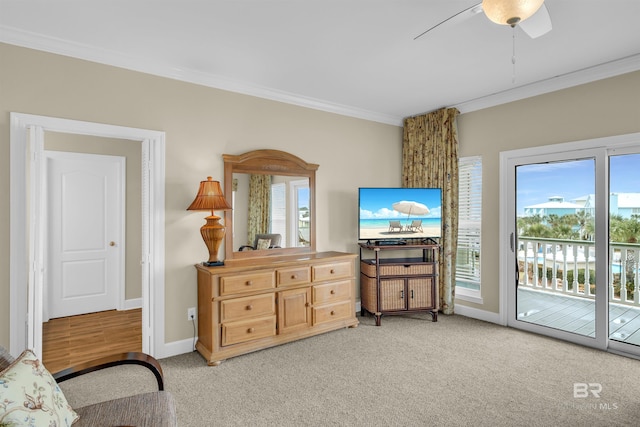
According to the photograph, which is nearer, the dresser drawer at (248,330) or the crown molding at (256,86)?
the crown molding at (256,86)

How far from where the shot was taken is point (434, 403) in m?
2.42

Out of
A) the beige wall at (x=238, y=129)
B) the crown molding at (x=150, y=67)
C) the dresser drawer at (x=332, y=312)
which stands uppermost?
the crown molding at (x=150, y=67)

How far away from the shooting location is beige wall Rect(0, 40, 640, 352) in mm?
2705

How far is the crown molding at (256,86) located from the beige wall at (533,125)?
0.07 m

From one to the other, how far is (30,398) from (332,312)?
2765mm

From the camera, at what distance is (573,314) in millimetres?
3588

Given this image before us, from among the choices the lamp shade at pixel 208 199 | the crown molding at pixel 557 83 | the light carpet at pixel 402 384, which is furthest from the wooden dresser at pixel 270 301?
the crown molding at pixel 557 83

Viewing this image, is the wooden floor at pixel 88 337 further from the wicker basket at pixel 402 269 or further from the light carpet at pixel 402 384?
the wicker basket at pixel 402 269

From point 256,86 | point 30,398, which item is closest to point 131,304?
point 256,86

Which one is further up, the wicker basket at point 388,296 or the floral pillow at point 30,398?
the floral pillow at point 30,398

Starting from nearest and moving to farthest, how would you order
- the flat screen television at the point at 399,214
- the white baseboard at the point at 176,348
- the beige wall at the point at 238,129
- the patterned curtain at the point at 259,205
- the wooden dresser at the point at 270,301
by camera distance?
the beige wall at the point at 238,129, the wooden dresser at the point at 270,301, the white baseboard at the point at 176,348, the patterned curtain at the point at 259,205, the flat screen television at the point at 399,214

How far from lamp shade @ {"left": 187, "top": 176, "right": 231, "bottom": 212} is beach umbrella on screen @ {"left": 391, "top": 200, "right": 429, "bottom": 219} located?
2.16 meters

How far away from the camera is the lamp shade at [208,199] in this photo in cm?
312

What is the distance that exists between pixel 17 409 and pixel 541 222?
435cm
